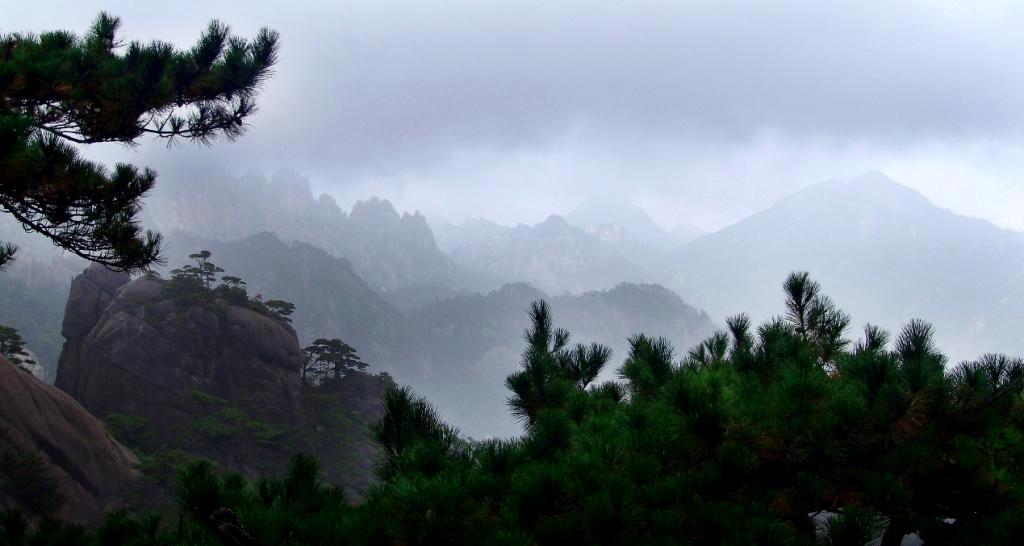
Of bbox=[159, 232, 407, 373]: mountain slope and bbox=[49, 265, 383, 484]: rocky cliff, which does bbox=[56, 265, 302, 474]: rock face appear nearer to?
bbox=[49, 265, 383, 484]: rocky cliff

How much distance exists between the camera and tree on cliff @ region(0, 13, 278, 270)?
22.3 feet

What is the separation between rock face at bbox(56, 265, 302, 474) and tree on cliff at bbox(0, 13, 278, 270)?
2514 centimetres

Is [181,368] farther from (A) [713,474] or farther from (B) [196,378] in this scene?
(A) [713,474]

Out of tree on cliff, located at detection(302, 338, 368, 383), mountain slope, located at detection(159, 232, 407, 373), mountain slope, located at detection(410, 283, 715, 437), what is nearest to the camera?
tree on cliff, located at detection(302, 338, 368, 383)

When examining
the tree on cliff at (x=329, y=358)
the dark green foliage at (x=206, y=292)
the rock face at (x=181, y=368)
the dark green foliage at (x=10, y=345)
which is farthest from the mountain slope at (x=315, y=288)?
the dark green foliage at (x=10, y=345)

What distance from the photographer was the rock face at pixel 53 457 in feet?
59.7

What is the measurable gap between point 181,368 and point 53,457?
16.6 m

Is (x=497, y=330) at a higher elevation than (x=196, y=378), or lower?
higher

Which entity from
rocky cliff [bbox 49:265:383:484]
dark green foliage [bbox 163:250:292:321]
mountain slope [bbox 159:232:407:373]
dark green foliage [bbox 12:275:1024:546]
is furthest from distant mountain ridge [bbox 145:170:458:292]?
dark green foliage [bbox 12:275:1024:546]

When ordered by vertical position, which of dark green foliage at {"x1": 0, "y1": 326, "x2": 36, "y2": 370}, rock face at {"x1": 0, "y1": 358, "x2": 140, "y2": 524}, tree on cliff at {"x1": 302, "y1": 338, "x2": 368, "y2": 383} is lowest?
rock face at {"x1": 0, "y1": 358, "x2": 140, "y2": 524}

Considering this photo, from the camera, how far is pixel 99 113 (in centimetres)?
873

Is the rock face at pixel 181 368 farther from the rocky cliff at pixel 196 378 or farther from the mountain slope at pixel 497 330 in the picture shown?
the mountain slope at pixel 497 330

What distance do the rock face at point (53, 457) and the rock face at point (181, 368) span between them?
308 inches

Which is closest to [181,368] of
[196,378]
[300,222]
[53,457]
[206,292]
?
[196,378]
